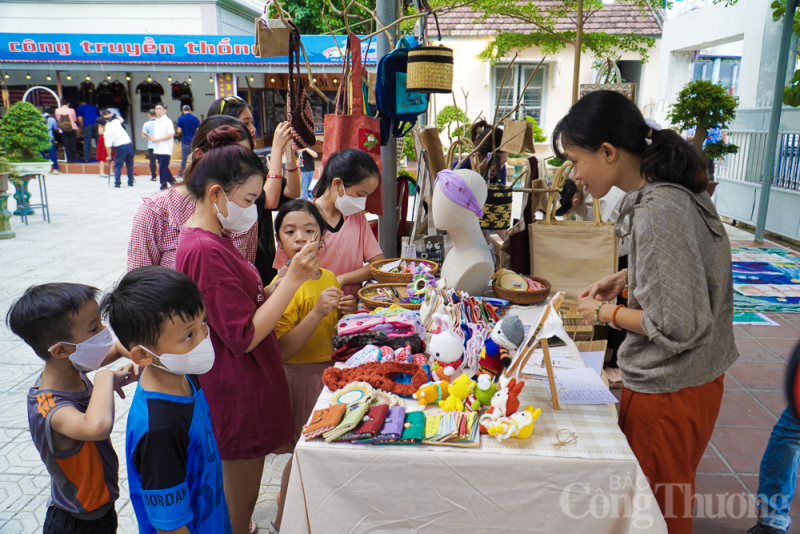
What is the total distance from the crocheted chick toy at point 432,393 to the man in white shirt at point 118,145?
1321cm

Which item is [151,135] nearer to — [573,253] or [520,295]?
[573,253]

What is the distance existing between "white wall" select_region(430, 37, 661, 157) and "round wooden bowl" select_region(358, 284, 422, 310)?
1289 cm

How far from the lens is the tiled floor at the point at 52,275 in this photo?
2760 mm

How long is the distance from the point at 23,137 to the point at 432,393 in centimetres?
919

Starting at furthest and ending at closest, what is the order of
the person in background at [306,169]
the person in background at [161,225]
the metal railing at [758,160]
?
the person in background at [306,169], the metal railing at [758,160], the person in background at [161,225]

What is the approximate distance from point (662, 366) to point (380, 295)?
1452 millimetres

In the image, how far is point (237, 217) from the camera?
197cm

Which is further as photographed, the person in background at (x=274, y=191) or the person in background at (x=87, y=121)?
the person in background at (x=87, y=121)

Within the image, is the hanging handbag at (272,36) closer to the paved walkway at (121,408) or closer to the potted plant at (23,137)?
the paved walkway at (121,408)

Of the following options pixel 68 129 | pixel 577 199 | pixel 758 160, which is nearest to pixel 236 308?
pixel 577 199

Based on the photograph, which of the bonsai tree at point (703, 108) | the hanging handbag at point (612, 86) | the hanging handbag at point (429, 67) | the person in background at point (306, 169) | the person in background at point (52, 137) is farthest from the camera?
the person in background at point (52, 137)

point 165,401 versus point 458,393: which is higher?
point 165,401

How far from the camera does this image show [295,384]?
8.19 feet

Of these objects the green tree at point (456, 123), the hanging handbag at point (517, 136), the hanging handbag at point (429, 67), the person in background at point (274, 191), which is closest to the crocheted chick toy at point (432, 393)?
the person in background at point (274, 191)
